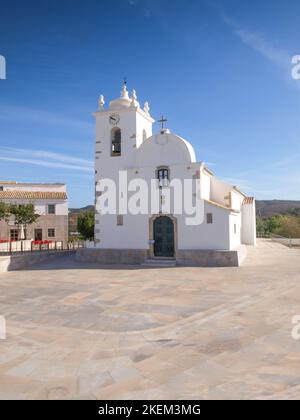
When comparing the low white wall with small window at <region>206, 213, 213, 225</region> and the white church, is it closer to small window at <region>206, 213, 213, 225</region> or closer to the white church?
the white church

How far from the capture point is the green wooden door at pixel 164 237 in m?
19.4

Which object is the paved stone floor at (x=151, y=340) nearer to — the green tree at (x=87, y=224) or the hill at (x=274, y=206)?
the green tree at (x=87, y=224)

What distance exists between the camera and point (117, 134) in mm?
21156

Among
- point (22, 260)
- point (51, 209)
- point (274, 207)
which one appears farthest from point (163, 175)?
point (274, 207)

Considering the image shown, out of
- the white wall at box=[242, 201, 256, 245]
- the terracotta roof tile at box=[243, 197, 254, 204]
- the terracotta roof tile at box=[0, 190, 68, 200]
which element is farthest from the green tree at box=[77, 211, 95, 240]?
the terracotta roof tile at box=[243, 197, 254, 204]

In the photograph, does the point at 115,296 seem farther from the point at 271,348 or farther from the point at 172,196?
the point at 172,196

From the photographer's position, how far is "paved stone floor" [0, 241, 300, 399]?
477 centimetres

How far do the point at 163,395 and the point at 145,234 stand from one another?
15.3 meters

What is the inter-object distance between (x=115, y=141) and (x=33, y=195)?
21.4 metres

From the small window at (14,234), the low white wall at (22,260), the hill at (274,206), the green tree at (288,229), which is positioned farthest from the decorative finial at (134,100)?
the hill at (274,206)

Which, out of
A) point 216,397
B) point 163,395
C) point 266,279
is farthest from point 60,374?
point 266,279

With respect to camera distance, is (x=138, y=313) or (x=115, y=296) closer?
(x=138, y=313)

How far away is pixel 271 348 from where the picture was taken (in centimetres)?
606
